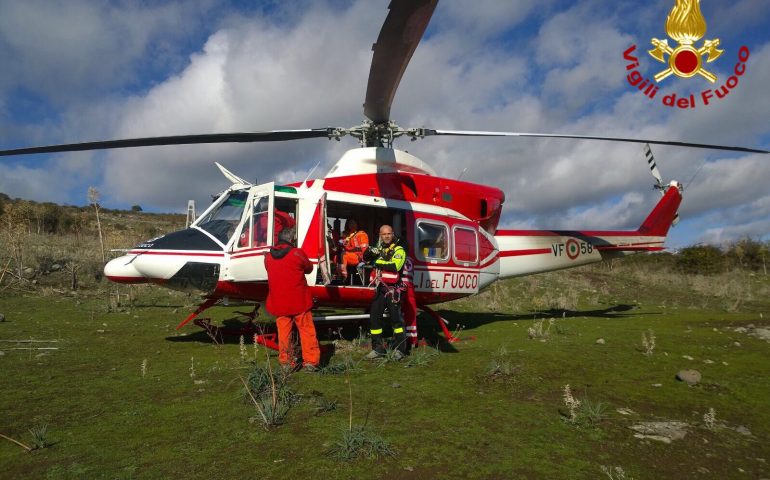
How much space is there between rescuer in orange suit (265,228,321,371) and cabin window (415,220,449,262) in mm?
2826

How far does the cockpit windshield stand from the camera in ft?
23.2

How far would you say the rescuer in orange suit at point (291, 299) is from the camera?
5.60m

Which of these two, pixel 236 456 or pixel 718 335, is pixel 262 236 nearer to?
pixel 236 456

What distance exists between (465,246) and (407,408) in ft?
16.3

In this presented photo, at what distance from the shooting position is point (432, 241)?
8.28 m

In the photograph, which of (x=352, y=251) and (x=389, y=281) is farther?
(x=352, y=251)

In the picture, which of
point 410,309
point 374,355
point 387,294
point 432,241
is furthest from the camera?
point 432,241

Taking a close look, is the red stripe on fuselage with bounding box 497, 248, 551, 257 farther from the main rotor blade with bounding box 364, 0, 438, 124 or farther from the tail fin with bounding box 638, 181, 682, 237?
the main rotor blade with bounding box 364, 0, 438, 124

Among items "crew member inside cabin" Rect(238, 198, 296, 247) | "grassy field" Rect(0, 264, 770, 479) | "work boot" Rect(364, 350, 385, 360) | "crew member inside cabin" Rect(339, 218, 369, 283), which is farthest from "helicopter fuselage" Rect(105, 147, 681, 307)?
"work boot" Rect(364, 350, 385, 360)

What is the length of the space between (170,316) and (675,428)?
944cm

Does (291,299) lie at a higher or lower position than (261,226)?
lower

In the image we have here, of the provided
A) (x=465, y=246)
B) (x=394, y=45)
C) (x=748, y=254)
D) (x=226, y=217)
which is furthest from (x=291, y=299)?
(x=748, y=254)

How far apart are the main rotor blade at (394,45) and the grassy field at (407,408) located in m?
3.16

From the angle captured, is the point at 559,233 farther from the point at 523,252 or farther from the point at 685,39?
the point at 685,39
